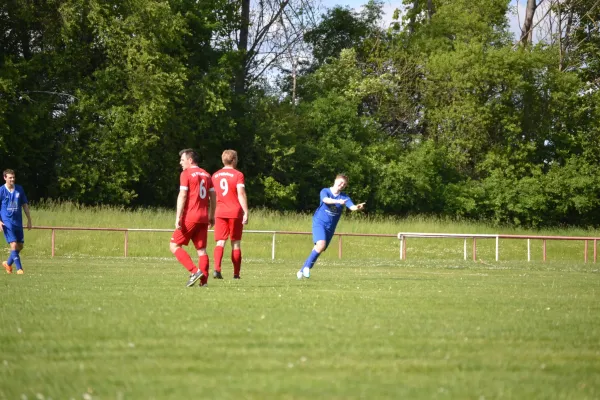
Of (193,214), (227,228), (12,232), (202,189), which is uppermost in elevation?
(202,189)

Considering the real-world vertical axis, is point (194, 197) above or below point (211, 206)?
above

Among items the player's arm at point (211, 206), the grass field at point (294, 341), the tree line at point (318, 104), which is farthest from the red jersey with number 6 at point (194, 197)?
the tree line at point (318, 104)

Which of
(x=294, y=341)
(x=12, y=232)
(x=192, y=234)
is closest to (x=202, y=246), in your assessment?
(x=192, y=234)

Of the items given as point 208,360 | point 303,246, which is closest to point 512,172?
point 303,246

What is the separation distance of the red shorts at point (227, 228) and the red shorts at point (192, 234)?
156 cm

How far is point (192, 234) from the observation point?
44.0 feet

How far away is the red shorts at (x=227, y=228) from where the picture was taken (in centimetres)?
1503

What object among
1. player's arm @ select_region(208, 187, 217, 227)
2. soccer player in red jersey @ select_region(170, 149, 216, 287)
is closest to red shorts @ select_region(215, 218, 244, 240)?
player's arm @ select_region(208, 187, 217, 227)

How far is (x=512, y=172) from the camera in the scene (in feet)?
175

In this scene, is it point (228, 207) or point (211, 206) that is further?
point (228, 207)

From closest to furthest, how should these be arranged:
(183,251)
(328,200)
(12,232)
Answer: (183,251) → (328,200) → (12,232)

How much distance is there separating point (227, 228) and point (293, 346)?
830 cm

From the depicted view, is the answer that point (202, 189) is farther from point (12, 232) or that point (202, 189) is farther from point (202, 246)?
point (12, 232)

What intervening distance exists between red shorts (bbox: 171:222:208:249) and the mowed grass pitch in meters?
1.42
